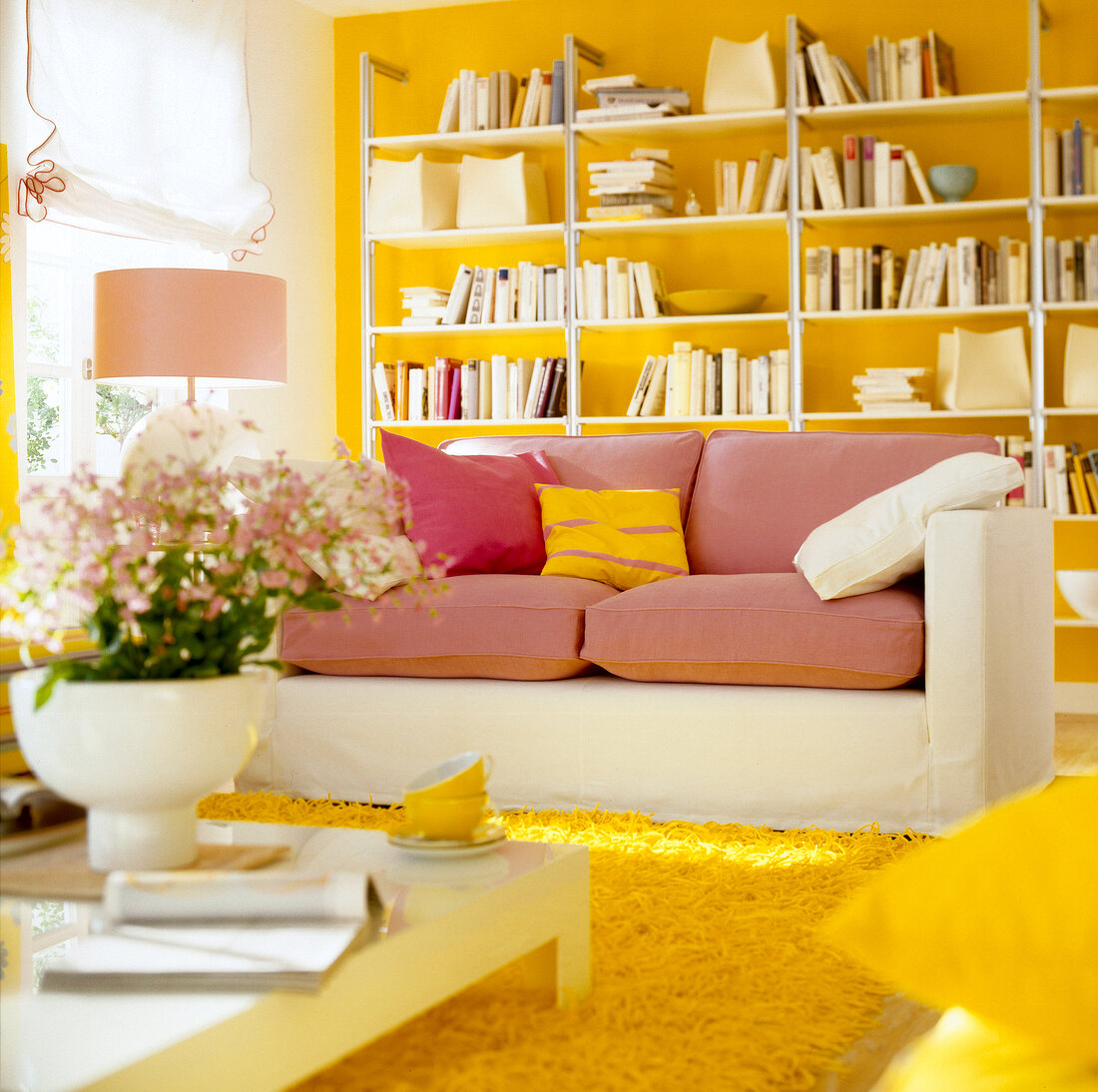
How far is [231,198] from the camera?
5102 millimetres

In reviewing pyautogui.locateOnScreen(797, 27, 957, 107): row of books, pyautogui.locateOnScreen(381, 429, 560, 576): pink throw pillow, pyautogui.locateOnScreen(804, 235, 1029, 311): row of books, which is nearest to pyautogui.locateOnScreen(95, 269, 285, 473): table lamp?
pyautogui.locateOnScreen(381, 429, 560, 576): pink throw pillow

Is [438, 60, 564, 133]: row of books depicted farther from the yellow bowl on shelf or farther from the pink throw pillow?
the pink throw pillow

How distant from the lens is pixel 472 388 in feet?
18.2

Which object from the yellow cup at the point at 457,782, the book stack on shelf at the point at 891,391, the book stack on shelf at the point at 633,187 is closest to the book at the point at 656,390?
the book stack on shelf at the point at 633,187

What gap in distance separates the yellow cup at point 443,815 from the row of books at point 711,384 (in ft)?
12.4

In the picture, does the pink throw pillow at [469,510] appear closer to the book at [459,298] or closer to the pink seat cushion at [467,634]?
the pink seat cushion at [467,634]

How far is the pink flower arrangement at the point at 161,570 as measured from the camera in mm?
1289

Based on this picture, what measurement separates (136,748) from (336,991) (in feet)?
0.96

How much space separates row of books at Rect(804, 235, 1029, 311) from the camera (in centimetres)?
496

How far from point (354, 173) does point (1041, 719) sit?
4011 mm

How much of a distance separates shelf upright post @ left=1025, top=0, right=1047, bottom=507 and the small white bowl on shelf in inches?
11.1

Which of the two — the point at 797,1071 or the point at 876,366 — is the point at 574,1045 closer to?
the point at 797,1071

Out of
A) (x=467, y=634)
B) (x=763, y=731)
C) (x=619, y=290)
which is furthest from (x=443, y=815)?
(x=619, y=290)

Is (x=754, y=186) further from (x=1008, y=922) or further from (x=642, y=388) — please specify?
(x=1008, y=922)
